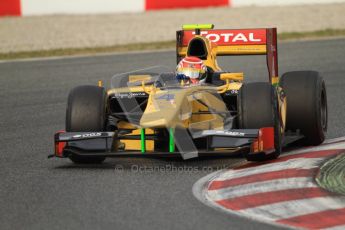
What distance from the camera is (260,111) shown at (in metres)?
8.90

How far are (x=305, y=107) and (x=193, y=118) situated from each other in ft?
4.17

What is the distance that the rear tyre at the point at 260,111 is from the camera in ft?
29.1

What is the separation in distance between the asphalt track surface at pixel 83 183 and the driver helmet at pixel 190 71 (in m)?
0.90

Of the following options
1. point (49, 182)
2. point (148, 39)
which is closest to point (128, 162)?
point (49, 182)

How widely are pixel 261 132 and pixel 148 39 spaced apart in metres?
13.4

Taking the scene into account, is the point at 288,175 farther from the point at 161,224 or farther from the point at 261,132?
the point at 161,224

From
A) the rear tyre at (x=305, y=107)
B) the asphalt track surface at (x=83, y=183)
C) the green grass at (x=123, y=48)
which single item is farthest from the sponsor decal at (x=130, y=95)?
the green grass at (x=123, y=48)

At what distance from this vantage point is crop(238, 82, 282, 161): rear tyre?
8883mm

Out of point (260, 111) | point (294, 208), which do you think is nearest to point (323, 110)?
point (260, 111)

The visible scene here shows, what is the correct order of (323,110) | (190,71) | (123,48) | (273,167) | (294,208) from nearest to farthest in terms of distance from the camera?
(294,208) → (273,167) → (190,71) → (323,110) → (123,48)

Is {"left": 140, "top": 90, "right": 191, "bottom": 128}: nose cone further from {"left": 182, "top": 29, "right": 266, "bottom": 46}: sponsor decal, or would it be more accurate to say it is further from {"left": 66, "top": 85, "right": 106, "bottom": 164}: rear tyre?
{"left": 182, "top": 29, "right": 266, "bottom": 46}: sponsor decal

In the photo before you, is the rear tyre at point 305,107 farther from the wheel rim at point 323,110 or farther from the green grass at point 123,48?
the green grass at point 123,48

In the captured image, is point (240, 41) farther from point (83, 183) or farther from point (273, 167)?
point (83, 183)

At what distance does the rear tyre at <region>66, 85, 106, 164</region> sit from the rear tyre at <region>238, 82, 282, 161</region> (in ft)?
4.44
